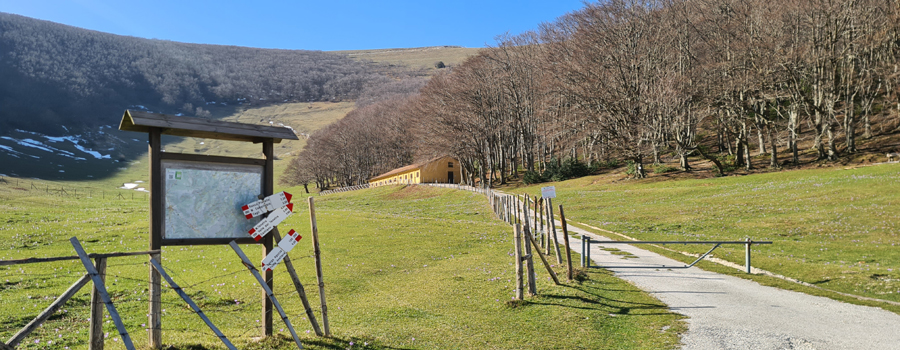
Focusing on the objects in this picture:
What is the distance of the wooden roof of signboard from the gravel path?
25.6ft

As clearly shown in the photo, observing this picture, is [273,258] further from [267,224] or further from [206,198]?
[206,198]

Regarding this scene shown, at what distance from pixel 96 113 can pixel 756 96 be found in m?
222

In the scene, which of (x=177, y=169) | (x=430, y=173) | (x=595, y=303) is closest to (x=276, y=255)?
(x=177, y=169)

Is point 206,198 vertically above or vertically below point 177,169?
below

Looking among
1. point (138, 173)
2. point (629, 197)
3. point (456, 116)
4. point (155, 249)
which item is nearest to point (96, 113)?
point (138, 173)

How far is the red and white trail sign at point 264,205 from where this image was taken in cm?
728

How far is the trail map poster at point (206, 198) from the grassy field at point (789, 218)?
1353 cm

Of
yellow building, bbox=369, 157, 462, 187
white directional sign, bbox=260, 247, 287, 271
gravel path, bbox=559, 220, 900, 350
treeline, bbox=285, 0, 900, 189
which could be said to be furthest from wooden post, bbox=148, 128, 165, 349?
yellow building, bbox=369, 157, 462, 187

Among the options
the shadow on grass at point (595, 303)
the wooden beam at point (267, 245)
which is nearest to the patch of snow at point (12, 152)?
the wooden beam at point (267, 245)

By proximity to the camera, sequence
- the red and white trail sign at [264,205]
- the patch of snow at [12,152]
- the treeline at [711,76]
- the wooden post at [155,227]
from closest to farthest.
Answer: the wooden post at [155,227], the red and white trail sign at [264,205], the treeline at [711,76], the patch of snow at [12,152]

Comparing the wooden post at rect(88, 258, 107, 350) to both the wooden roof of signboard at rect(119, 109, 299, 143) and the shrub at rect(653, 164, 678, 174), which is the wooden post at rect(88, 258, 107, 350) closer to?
the wooden roof of signboard at rect(119, 109, 299, 143)

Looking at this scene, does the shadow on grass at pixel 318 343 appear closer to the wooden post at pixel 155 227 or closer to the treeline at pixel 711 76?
the wooden post at pixel 155 227

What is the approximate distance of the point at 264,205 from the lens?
736 cm

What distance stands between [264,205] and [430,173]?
226 feet
